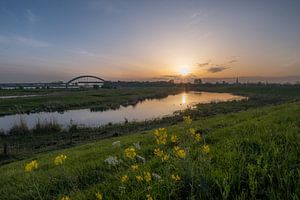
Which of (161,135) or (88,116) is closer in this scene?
(161,135)

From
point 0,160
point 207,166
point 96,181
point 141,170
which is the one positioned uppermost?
point 207,166

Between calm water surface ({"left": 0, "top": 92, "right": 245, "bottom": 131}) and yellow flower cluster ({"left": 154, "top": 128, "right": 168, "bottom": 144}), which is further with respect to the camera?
calm water surface ({"left": 0, "top": 92, "right": 245, "bottom": 131})

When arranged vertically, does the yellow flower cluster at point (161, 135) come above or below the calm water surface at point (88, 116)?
above

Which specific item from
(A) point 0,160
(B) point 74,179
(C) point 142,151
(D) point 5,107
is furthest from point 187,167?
(D) point 5,107

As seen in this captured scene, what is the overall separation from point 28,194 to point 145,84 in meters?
195

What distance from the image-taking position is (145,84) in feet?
655

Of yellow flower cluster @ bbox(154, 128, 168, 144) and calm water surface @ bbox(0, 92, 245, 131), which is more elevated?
yellow flower cluster @ bbox(154, 128, 168, 144)

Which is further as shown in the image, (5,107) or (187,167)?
(5,107)

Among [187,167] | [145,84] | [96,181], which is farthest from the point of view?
[145,84]

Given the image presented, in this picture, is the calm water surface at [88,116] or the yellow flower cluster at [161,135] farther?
the calm water surface at [88,116]

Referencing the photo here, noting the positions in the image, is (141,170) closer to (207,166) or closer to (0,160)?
(207,166)

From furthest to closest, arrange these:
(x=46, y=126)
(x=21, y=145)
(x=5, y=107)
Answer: (x=5, y=107) → (x=46, y=126) → (x=21, y=145)

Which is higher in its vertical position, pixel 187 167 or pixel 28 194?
pixel 187 167

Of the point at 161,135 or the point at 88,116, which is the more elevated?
the point at 161,135
